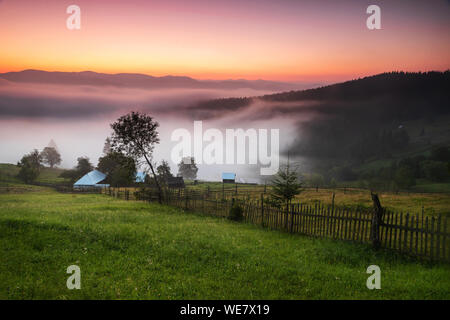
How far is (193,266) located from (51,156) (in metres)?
176

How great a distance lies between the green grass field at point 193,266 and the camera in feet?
29.4

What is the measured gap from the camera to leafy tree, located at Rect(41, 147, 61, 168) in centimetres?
16350

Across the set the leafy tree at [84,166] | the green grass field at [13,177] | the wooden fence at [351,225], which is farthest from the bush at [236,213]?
the leafy tree at [84,166]

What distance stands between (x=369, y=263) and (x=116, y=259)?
30.6 feet

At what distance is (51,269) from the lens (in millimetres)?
10781

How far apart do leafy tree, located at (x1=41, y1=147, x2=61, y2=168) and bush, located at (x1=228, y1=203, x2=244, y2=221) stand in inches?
6525

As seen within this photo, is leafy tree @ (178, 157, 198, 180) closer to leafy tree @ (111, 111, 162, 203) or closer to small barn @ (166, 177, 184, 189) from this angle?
small barn @ (166, 177, 184, 189)

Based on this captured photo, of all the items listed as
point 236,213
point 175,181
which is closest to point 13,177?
point 175,181
